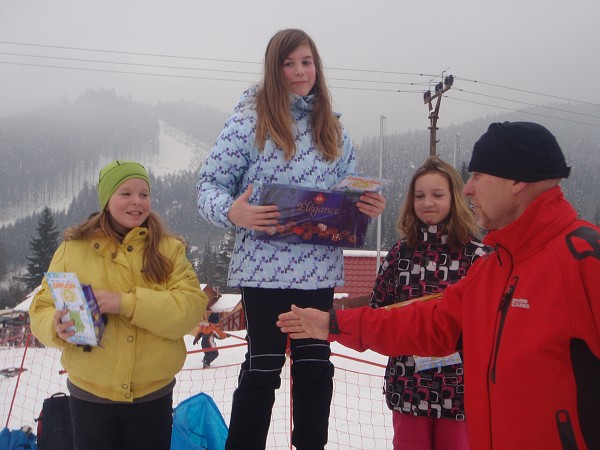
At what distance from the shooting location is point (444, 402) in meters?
2.43

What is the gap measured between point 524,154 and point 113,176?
180cm

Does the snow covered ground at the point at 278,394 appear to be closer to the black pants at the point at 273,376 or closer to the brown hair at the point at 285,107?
the black pants at the point at 273,376

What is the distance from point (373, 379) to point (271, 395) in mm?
5118

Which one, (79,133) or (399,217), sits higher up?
(79,133)

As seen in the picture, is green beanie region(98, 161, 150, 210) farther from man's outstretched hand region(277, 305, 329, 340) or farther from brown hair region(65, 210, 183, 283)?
man's outstretched hand region(277, 305, 329, 340)

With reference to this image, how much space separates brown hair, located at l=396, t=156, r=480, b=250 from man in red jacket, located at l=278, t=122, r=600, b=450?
2.81 feet

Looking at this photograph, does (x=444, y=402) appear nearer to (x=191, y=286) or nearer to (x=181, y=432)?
(x=191, y=286)

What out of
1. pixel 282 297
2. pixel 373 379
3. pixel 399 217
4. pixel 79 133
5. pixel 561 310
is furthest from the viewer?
pixel 79 133

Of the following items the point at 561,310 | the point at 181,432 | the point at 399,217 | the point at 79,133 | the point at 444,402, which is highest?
the point at 79,133

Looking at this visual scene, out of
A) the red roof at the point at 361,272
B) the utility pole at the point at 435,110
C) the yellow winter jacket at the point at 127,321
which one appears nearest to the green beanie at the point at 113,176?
the yellow winter jacket at the point at 127,321

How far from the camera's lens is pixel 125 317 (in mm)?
2117

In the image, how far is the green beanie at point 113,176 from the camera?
7.48 feet

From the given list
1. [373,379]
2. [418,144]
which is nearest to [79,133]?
[418,144]

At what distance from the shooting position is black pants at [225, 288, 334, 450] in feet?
7.16
